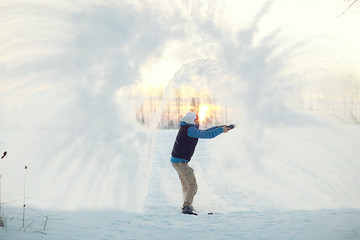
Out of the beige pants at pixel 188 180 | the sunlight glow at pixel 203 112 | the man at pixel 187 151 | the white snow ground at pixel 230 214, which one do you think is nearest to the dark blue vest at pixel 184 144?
the man at pixel 187 151

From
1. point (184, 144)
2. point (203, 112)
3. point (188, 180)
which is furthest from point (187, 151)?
point (203, 112)

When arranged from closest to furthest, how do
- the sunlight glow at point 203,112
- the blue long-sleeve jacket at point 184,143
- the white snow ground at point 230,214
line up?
1. the white snow ground at point 230,214
2. the blue long-sleeve jacket at point 184,143
3. the sunlight glow at point 203,112

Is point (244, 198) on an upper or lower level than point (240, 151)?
lower

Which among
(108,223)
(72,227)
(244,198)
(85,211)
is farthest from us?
(244,198)

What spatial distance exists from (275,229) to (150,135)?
4.15 m

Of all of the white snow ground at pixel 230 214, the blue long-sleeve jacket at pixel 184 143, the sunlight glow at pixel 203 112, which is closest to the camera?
the white snow ground at pixel 230 214

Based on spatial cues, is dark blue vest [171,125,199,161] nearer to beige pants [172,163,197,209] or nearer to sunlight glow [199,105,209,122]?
beige pants [172,163,197,209]

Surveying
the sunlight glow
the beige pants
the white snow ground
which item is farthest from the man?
the sunlight glow

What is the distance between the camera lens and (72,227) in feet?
16.6

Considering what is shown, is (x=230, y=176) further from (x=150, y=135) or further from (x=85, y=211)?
(x=85, y=211)

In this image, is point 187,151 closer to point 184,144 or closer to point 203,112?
point 184,144

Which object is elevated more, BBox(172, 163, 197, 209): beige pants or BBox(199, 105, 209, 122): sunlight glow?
BBox(199, 105, 209, 122): sunlight glow

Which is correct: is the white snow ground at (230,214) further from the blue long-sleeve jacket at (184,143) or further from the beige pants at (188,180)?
the blue long-sleeve jacket at (184,143)

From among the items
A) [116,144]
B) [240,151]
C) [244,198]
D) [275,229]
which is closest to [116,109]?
[116,144]
